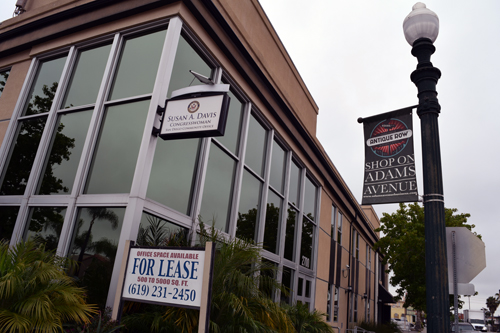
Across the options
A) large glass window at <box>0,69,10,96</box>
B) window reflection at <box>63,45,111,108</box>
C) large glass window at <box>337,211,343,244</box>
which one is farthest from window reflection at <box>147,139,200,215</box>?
large glass window at <box>337,211,343,244</box>

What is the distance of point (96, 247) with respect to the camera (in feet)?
21.0

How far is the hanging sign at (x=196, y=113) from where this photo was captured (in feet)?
20.7

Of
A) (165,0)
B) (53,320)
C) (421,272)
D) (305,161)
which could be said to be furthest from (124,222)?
(421,272)

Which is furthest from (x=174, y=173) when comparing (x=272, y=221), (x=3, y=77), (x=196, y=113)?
(x=3, y=77)

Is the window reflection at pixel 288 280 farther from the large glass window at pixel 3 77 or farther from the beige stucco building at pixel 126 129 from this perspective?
the large glass window at pixel 3 77

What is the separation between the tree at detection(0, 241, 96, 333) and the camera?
3.93 metres

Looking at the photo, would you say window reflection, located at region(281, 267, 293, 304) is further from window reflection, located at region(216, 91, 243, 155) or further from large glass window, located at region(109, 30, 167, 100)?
large glass window, located at region(109, 30, 167, 100)

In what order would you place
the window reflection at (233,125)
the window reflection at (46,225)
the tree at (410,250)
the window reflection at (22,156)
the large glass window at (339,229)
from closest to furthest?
the window reflection at (46,225) < the window reflection at (22,156) < the window reflection at (233,125) < the large glass window at (339,229) < the tree at (410,250)

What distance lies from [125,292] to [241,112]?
6311 mm

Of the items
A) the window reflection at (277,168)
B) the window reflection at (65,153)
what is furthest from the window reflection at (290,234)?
the window reflection at (65,153)

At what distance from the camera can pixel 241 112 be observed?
9984 millimetres

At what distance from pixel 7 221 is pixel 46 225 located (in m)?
1.22

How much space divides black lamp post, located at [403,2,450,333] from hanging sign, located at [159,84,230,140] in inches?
116

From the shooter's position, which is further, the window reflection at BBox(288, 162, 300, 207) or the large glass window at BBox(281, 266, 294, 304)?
the window reflection at BBox(288, 162, 300, 207)
